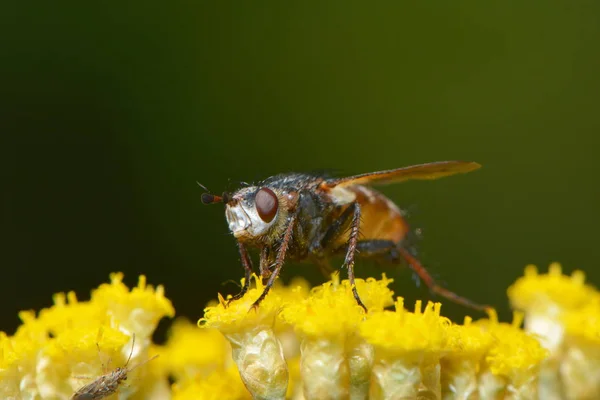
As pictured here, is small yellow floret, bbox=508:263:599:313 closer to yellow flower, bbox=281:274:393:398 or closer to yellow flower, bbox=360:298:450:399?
yellow flower, bbox=360:298:450:399

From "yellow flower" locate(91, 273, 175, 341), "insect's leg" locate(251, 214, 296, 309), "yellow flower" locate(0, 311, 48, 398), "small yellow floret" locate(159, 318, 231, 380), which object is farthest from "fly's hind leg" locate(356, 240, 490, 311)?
"yellow flower" locate(0, 311, 48, 398)

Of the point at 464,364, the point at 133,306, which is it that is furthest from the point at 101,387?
the point at 464,364

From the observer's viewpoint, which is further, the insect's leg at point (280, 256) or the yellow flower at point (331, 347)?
the insect's leg at point (280, 256)

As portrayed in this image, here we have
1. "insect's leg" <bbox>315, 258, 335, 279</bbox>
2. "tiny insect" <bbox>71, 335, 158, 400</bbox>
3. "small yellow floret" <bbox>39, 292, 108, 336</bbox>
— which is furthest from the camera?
"insect's leg" <bbox>315, 258, 335, 279</bbox>

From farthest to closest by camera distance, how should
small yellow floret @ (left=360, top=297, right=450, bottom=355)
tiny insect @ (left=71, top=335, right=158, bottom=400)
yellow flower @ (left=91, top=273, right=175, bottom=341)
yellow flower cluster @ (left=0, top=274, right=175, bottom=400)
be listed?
1. yellow flower @ (left=91, top=273, right=175, bottom=341)
2. yellow flower cluster @ (left=0, top=274, right=175, bottom=400)
3. tiny insect @ (left=71, top=335, right=158, bottom=400)
4. small yellow floret @ (left=360, top=297, right=450, bottom=355)

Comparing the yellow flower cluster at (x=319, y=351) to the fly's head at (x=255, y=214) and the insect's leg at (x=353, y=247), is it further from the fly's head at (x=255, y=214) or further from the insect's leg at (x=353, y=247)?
the fly's head at (x=255, y=214)

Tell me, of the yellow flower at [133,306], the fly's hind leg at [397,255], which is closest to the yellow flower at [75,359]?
the yellow flower at [133,306]
